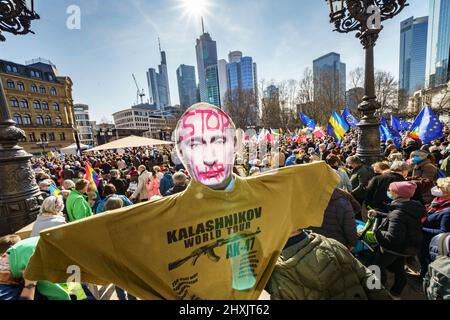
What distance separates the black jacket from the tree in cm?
4006

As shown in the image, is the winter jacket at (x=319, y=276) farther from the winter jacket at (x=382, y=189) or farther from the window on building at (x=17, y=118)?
the window on building at (x=17, y=118)

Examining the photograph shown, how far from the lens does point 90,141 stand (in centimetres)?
8994

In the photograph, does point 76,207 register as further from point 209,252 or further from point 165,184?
point 209,252

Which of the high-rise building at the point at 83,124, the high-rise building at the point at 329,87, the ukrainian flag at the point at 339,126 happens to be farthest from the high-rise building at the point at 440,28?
the high-rise building at the point at 83,124

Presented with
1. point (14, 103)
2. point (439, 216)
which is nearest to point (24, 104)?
point (14, 103)

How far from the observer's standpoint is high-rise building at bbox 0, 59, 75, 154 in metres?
43.8

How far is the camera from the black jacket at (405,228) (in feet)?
Answer: 8.29

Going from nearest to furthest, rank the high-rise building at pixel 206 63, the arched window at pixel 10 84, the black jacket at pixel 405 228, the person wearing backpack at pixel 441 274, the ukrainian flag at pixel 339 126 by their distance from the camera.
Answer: the person wearing backpack at pixel 441 274
the black jacket at pixel 405 228
the ukrainian flag at pixel 339 126
the arched window at pixel 10 84
the high-rise building at pixel 206 63

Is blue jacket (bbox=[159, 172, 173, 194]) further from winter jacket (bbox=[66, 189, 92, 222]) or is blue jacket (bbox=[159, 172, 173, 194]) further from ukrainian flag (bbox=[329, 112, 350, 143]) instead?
ukrainian flag (bbox=[329, 112, 350, 143])

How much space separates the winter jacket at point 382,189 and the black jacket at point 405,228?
1119 millimetres

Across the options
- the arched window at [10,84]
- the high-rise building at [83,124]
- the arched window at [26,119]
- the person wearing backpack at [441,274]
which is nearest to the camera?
the person wearing backpack at [441,274]

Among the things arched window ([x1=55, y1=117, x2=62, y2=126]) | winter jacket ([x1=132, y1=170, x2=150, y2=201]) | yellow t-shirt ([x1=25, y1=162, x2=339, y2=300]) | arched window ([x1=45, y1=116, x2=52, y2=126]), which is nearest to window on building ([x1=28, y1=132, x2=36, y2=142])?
arched window ([x1=45, y1=116, x2=52, y2=126])

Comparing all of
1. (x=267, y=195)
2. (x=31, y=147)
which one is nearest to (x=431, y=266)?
(x=267, y=195)
